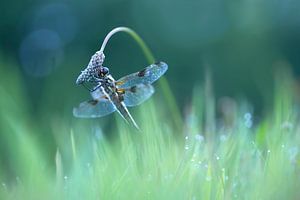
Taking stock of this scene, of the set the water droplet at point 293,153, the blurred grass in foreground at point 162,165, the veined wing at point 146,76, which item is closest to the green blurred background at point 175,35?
the veined wing at point 146,76

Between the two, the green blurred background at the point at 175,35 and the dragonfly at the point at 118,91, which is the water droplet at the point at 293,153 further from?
the green blurred background at the point at 175,35

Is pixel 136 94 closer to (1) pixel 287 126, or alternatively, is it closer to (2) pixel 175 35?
(1) pixel 287 126

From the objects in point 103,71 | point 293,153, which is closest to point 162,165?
point 293,153

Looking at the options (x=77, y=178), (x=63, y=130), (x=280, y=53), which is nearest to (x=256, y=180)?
(x=77, y=178)

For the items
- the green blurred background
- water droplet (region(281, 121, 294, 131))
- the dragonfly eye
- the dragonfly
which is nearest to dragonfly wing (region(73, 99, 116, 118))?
the dragonfly

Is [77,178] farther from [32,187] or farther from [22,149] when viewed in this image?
[22,149]

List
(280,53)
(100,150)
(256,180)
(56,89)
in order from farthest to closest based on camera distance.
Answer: (280,53)
(56,89)
(100,150)
(256,180)

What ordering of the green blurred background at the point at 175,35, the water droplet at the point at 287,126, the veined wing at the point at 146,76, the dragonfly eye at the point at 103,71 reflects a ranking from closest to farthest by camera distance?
the water droplet at the point at 287,126, the dragonfly eye at the point at 103,71, the veined wing at the point at 146,76, the green blurred background at the point at 175,35
